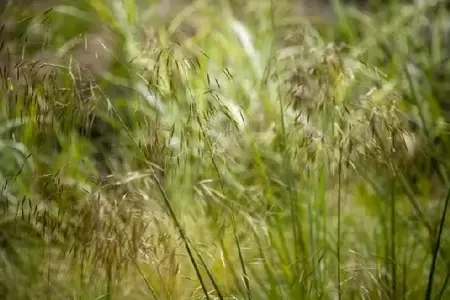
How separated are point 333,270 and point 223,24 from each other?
1.88 ft

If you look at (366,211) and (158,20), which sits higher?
(158,20)

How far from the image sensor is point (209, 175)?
849 mm

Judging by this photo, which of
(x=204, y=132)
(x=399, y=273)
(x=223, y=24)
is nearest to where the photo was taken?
(x=204, y=132)

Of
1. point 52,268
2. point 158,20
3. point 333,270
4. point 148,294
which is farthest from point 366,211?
point 158,20

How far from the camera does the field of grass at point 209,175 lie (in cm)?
65

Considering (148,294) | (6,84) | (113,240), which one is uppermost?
(6,84)

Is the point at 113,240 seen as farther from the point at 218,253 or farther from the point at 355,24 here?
the point at 355,24

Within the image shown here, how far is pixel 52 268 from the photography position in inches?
31.4

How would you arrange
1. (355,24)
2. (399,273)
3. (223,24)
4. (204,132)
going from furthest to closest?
(355,24)
(223,24)
(399,273)
(204,132)

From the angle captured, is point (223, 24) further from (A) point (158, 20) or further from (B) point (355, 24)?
(B) point (355, 24)

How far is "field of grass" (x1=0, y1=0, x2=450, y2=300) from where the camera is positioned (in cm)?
65

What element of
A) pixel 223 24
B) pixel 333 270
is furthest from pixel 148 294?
pixel 223 24

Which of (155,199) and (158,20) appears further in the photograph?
(158,20)

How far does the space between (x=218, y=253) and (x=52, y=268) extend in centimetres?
20
